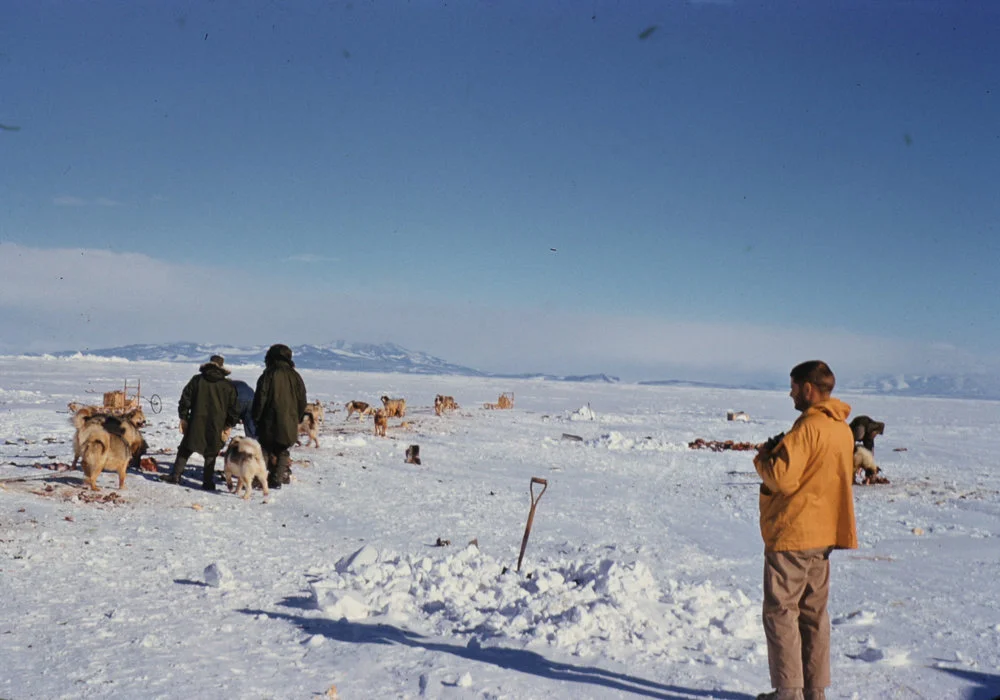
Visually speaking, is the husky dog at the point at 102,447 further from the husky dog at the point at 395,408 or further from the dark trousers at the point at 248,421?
the husky dog at the point at 395,408

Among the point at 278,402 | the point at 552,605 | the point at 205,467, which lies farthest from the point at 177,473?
the point at 552,605

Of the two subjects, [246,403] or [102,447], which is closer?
[102,447]

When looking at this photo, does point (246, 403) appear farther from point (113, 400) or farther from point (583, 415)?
point (583, 415)

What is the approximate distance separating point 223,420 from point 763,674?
8.21 metres

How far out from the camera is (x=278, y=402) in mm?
10773

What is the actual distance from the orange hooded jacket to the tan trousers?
0.09 metres

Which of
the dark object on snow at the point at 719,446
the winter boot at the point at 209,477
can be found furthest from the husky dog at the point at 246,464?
the dark object on snow at the point at 719,446

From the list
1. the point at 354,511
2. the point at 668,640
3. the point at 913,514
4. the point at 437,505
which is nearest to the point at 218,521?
the point at 354,511

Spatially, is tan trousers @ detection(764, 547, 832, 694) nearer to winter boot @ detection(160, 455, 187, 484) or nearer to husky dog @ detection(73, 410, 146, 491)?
husky dog @ detection(73, 410, 146, 491)

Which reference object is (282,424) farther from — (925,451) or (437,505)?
(925,451)

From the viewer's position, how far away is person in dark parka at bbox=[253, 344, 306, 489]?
10.8 meters

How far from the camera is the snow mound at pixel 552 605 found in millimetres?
5270

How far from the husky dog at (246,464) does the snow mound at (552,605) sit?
4042 mm

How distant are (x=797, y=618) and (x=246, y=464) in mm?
7924
